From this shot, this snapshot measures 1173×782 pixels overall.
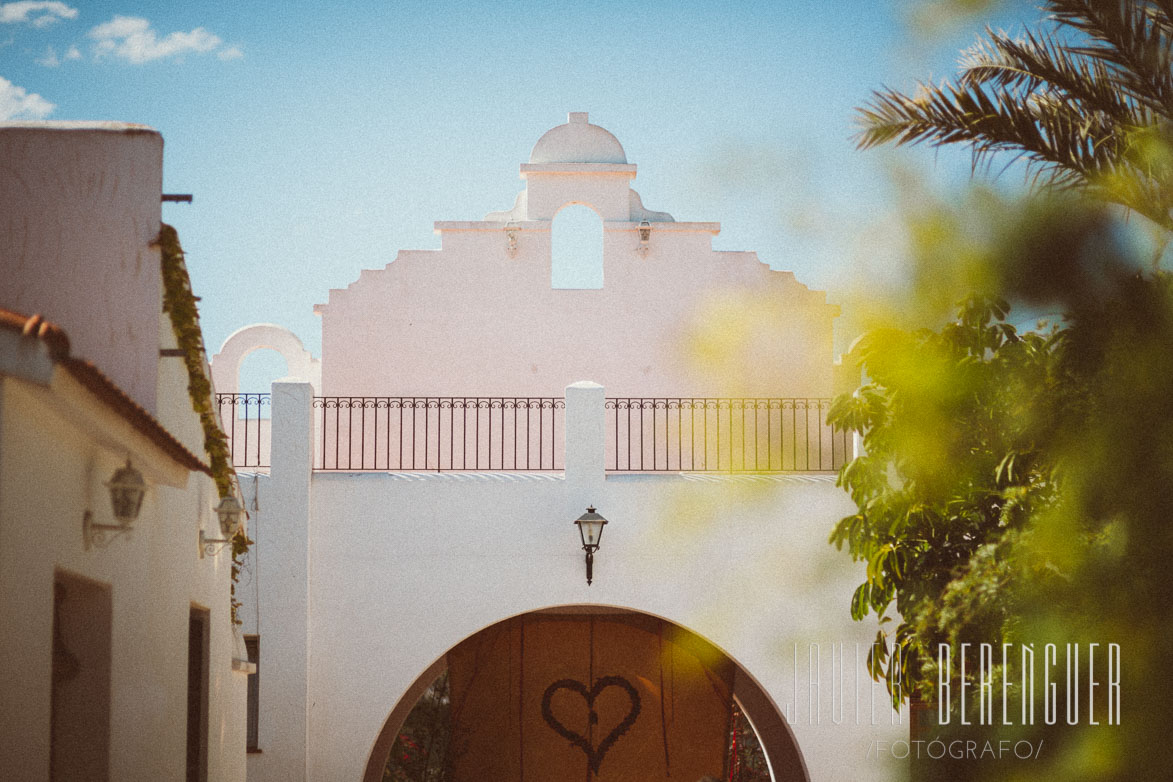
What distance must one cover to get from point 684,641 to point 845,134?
29.9ft

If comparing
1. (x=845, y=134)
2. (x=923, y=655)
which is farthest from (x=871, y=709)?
(x=845, y=134)

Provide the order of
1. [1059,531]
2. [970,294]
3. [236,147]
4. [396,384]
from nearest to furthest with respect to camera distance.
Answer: [1059,531] → [970,294] → [236,147] → [396,384]

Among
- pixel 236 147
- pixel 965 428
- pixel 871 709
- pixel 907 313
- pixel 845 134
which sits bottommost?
pixel 871 709

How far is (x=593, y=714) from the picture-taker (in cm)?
1719

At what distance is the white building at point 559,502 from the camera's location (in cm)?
1279

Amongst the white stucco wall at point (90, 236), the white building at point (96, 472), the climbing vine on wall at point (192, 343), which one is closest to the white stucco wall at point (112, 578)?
the white building at point (96, 472)

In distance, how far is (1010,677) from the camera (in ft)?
26.0

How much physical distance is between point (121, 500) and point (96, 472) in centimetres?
20

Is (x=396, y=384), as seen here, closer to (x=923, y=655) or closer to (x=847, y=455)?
(x=847, y=455)

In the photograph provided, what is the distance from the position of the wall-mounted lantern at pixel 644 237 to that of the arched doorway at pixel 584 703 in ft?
14.6

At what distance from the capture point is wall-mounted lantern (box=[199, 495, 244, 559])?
8.76m

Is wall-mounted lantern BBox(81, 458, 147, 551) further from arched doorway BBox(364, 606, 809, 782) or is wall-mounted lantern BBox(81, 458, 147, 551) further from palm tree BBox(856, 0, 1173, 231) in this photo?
arched doorway BBox(364, 606, 809, 782)

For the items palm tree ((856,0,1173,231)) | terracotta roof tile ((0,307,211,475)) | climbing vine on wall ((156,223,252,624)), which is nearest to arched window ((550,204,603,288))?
climbing vine on wall ((156,223,252,624))

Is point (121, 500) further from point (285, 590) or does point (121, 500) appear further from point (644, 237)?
point (644, 237)
